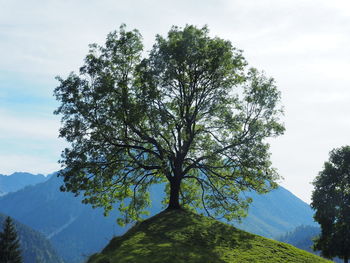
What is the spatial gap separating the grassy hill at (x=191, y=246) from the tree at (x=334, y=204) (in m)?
23.6

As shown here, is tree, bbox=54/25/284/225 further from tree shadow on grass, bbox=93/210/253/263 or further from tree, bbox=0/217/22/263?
tree, bbox=0/217/22/263

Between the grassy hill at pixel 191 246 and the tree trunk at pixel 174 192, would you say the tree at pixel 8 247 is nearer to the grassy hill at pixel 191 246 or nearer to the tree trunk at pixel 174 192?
the tree trunk at pixel 174 192

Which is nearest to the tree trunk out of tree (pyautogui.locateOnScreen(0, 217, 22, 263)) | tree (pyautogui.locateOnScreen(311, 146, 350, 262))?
tree (pyautogui.locateOnScreen(311, 146, 350, 262))

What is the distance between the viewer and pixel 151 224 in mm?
31844

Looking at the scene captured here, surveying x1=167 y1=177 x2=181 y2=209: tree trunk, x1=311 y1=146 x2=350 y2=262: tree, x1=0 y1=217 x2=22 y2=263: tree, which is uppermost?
x1=311 y1=146 x2=350 y2=262: tree

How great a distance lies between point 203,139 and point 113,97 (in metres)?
10.2

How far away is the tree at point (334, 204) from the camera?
156ft

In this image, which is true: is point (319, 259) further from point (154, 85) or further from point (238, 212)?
point (154, 85)

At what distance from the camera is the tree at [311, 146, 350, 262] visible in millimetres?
47594

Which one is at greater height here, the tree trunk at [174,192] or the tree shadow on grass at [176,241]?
the tree trunk at [174,192]

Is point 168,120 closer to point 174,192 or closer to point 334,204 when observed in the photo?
point 174,192

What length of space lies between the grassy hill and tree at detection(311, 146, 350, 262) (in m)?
23.6

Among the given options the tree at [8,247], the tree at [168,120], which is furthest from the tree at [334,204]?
the tree at [8,247]

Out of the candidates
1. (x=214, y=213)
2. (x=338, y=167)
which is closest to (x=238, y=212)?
(x=214, y=213)
